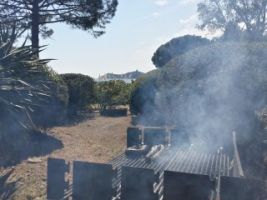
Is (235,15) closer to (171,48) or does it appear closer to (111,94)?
(171,48)

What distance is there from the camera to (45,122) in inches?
425

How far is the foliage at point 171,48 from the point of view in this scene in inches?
1089

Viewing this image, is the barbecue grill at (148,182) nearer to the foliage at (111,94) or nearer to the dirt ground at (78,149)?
the dirt ground at (78,149)

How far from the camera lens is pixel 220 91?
27.0 ft

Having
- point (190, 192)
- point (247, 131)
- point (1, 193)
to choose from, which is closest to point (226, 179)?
point (190, 192)

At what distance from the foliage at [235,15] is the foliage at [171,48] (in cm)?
502

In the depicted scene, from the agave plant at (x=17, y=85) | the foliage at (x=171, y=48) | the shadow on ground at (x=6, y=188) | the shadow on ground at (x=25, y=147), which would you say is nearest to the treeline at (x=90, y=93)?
the shadow on ground at (x=25, y=147)

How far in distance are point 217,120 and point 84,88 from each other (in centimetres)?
906

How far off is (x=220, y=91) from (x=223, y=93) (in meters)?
0.09

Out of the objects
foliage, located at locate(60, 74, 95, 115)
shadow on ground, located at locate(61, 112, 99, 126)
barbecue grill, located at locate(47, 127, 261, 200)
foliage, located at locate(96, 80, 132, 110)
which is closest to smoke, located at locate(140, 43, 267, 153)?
barbecue grill, located at locate(47, 127, 261, 200)

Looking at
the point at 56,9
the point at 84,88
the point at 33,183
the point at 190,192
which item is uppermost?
the point at 56,9

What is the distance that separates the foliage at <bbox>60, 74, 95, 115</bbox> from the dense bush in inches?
265

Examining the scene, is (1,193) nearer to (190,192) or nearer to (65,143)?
(190,192)

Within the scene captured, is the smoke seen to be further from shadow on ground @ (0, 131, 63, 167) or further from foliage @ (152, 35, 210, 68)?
foliage @ (152, 35, 210, 68)
